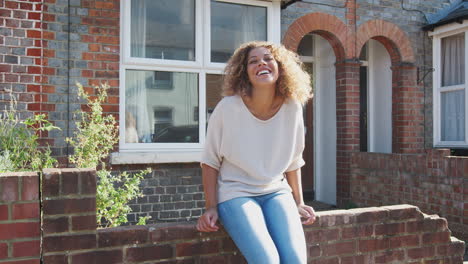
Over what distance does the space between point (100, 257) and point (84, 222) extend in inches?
8.5

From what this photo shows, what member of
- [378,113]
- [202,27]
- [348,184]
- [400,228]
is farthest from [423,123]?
[400,228]

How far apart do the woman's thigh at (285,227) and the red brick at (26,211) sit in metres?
1.20

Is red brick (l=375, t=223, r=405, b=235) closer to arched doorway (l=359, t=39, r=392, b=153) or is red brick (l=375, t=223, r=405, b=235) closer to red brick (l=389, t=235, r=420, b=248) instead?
red brick (l=389, t=235, r=420, b=248)

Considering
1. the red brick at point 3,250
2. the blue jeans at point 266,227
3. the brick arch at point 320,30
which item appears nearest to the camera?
the red brick at point 3,250

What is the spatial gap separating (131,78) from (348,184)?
12.3 feet

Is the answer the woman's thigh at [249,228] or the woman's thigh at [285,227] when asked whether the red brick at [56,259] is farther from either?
the woman's thigh at [285,227]

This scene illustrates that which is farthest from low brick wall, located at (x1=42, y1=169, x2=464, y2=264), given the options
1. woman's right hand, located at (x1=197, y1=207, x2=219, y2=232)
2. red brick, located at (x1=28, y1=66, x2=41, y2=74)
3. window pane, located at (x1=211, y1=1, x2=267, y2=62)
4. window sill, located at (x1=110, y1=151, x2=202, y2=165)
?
window pane, located at (x1=211, y1=1, x2=267, y2=62)

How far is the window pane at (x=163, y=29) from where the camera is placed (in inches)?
207

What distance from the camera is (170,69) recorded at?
17.5 ft

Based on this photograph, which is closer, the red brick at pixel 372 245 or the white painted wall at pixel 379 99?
the red brick at pixel 372 245

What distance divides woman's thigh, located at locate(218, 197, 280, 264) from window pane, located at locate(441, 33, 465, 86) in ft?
21.1

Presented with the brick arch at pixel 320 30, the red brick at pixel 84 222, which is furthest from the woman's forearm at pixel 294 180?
the brick arch at pixel 320 30

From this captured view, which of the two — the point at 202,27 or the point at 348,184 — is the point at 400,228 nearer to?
the point at 202,27

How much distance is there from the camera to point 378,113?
26.3 feet
